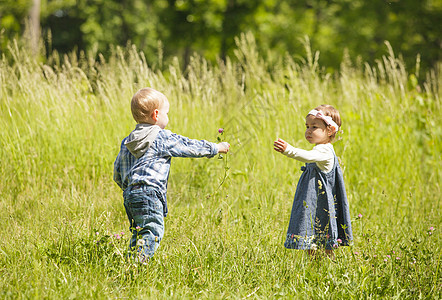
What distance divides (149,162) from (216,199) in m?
1.30

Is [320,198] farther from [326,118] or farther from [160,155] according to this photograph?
[160,155]

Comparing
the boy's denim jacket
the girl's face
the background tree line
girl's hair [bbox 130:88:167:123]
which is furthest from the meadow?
the background tree line

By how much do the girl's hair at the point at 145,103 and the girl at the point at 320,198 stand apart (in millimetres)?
1010

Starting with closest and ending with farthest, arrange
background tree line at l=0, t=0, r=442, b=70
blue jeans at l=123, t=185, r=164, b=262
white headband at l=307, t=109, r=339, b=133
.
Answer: blue jeans at l=123, t=185, r=164, b=262 < white headband at l=307, t=109, r=339, b=133 < background tree line at l=0, t=0, r=442, b=70

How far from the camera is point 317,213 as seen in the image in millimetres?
Result: 2922

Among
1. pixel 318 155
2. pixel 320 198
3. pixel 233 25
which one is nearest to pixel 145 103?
pixel 318 155

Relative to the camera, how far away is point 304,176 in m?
2.93

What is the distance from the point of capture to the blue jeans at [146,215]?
268cm

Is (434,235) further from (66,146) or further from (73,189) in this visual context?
(66,146)

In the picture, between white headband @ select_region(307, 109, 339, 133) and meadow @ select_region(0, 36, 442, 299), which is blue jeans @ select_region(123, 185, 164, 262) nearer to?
meadow @ select_region(0, 36, 442, 299)

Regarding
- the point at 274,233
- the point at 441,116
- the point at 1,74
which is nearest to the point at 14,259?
the point at 274,233

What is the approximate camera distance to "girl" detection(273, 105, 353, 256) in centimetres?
284

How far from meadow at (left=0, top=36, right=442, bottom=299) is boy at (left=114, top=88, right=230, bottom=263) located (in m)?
0.19

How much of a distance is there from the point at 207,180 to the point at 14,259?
1.94 meters
